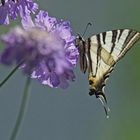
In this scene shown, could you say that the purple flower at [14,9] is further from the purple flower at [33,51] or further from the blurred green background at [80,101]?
the blurred green background at [80,101]

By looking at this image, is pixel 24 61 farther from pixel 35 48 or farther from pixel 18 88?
pixel 18 88

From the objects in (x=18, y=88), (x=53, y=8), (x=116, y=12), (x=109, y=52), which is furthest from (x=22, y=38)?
(x=116, y=12)

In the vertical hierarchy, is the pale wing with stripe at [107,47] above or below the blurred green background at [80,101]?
below

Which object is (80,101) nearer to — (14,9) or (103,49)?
(103,49)

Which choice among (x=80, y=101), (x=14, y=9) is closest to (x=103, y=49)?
(x=14, y=9)

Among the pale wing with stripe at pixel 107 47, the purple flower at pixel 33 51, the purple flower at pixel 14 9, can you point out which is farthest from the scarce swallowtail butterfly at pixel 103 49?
the purple flower at pixel 33 51

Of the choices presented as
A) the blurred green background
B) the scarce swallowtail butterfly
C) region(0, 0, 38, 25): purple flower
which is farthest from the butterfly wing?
the blurred green background

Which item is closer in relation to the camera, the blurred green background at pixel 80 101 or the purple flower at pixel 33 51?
the purple flower at pixel 33 51
